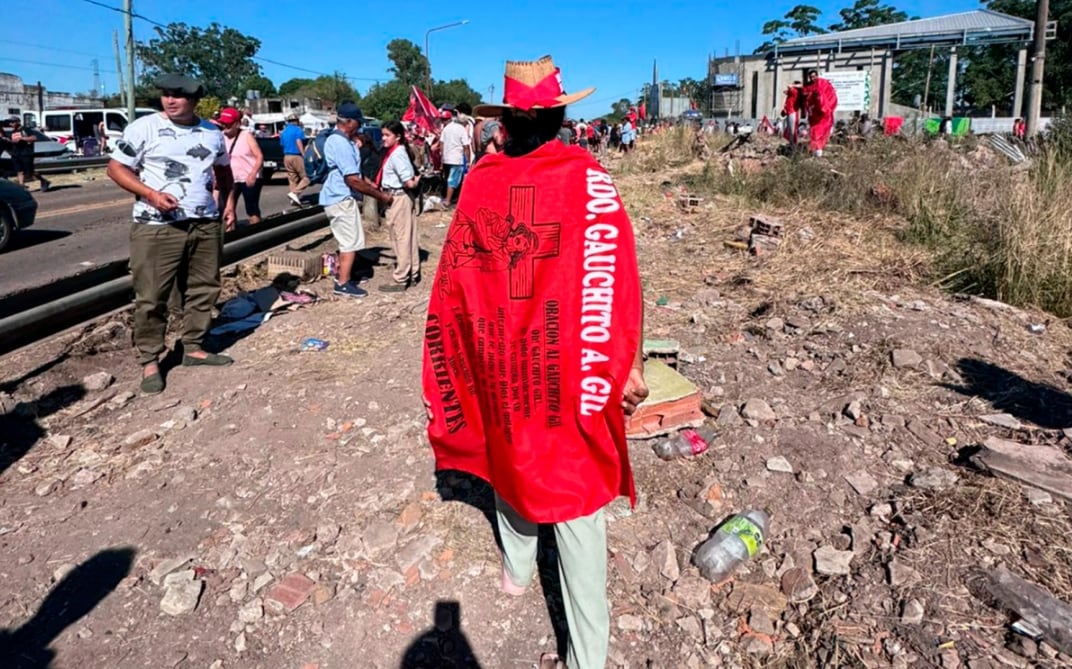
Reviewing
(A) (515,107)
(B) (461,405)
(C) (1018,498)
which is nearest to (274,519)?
(B) (461,405)

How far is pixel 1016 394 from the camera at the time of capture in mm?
4211

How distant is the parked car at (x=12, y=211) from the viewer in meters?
9.86

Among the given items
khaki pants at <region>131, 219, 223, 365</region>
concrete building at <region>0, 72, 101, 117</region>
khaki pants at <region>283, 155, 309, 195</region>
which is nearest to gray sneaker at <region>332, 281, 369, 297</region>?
khaki pants at <region>131, 219, 223, 365</region>

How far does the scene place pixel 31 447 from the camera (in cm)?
383

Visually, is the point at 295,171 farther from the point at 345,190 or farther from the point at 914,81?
the point at 914,81

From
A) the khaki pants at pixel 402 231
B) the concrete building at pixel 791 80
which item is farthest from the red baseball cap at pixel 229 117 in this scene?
the concrete building at pixel 791 80

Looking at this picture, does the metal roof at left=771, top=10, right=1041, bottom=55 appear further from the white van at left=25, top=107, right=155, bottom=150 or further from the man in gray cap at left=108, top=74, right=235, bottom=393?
the man in gray cap at left=108, top=74, right=235, bottom=393

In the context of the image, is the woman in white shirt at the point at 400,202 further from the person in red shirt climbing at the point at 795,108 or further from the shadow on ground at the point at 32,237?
the person in red shirt climbing at the point at 795,108

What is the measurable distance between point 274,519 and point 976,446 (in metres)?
3.43

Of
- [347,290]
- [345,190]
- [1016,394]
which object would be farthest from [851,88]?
[1016,394]

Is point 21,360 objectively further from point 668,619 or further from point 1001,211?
point 1001,211

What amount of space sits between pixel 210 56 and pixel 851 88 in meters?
86.8

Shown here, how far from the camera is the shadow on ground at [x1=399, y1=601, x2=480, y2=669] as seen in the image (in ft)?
8.14

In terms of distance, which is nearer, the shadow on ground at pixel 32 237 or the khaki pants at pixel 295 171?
the shadow on ground at pixel 32 237
